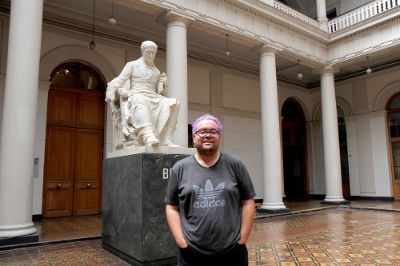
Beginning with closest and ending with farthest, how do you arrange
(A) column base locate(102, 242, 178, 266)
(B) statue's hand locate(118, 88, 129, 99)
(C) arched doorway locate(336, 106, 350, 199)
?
(A) column base locate(102, 242, 178, 266) < (B) statue's hand locate(118, 88, 129, 99) < (C) arched doorway locate(336, 106, 350, 199)

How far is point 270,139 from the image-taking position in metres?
10.3

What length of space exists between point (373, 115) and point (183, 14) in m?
10.2

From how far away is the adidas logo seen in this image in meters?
1.96

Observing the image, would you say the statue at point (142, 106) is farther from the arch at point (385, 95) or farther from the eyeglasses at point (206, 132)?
the arch at point (385, 95)

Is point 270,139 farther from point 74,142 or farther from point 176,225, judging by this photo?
point 176,225

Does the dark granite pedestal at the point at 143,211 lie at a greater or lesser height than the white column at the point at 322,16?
lesser

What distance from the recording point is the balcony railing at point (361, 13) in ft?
37.4

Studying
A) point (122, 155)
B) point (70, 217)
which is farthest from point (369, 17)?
point (70, 217)

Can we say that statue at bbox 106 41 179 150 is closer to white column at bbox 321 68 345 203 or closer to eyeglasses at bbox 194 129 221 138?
eyeglasses at bbox 194 129 221 138

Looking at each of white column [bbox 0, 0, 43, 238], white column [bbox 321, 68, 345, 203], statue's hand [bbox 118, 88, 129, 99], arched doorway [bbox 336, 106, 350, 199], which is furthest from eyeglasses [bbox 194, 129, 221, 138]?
arched doorway [bbox 336, 106, 350, 199]

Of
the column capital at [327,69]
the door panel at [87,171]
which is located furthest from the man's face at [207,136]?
the column capital at [327,69]

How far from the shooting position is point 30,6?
6293 millimetres

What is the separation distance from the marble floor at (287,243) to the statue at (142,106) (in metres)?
1.79

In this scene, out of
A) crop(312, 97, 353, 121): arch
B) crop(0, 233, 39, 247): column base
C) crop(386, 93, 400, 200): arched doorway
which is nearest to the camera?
crop(0, 233, 39, 247): column base
